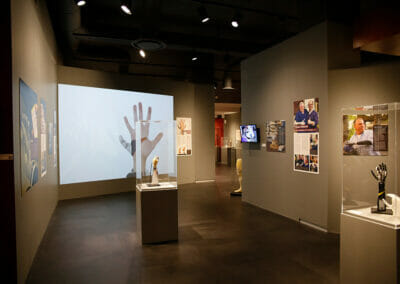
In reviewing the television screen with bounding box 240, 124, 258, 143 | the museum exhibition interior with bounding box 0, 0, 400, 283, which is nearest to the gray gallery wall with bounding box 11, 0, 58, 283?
the museum exhibition interior with bounding box 0, 0, 400, 283

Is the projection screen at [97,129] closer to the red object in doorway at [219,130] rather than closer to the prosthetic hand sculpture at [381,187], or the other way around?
the prosthetic hand sculpture at [381,187]

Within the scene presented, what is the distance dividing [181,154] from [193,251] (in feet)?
19.6

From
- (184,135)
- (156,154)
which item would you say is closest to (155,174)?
(156,154)

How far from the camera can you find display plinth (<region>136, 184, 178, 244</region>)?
4344 millimetres

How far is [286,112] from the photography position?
564 centimetres

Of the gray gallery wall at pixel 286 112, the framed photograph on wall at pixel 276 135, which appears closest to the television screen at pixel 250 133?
the gray gallery wall at pixel 286 112

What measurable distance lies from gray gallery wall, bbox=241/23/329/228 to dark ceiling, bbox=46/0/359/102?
0.85 meters

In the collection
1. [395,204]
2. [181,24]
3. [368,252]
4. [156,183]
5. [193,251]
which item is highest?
[181,24]

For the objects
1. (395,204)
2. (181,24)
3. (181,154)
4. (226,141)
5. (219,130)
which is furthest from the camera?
(219,130)

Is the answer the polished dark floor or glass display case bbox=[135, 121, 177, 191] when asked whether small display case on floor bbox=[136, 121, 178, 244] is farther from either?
the polished dark floor

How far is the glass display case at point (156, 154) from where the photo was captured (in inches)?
183

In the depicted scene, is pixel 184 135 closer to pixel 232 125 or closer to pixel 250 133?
pixel 250 133

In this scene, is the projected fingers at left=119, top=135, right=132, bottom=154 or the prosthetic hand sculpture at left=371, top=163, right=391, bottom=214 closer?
the prosthetic hand sculpture at left=371, top=163, right=391, bottom=214

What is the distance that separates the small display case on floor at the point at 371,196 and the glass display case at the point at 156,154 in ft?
8.54
